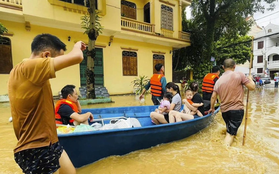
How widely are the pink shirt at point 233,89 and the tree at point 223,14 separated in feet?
27.6

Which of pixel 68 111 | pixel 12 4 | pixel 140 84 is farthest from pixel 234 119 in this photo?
pixel 12 4

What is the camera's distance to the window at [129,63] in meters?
9.38

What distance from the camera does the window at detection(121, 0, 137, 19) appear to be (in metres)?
9.81

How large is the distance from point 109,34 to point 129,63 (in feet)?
6.48

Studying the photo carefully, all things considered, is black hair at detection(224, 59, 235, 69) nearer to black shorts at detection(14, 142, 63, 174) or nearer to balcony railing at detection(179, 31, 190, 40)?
black shorts at detection(14, 142, 63, 174)

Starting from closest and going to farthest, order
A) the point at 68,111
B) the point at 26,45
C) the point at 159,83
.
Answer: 1. the point at 68,111
2. the point at 159,83
3. the point at 26,45

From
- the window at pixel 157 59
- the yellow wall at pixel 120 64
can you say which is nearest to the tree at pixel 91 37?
the yellow wall at pixel 120 64

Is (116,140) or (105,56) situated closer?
(116,140)

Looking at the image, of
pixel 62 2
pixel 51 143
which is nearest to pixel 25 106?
pixel 51 143

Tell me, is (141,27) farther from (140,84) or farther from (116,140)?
(116,140)

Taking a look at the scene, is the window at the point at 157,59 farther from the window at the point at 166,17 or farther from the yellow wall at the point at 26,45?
the yellow wall at the point at 26,45

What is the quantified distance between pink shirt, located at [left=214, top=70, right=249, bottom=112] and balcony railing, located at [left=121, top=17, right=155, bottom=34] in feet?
22.8

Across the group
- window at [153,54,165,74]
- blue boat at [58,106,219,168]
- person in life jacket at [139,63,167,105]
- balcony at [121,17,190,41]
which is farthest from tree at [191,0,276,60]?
blue boat at [58,106,219,168]

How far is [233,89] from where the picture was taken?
2.83m
